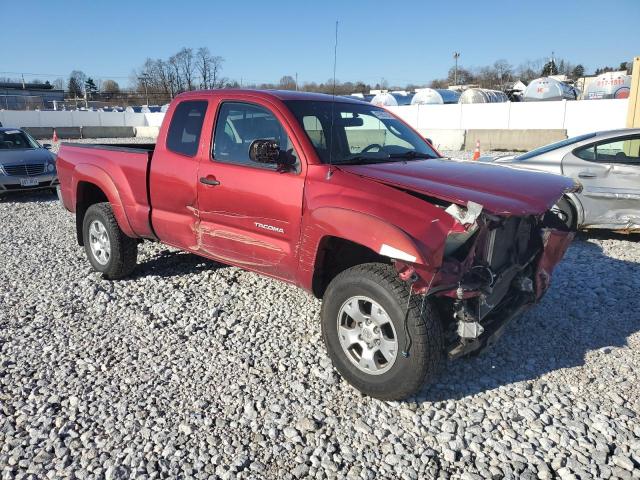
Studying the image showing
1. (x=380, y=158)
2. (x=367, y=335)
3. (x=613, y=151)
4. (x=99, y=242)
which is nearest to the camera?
(x=367, y=335)

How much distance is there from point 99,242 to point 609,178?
6434 millimetres

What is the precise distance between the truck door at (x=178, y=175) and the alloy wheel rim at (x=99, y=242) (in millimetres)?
935

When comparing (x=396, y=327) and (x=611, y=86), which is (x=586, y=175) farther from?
(x=611, y=86)

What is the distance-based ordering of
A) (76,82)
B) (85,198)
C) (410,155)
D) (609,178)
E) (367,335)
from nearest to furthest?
(367,335) → (410,155) → (85,198) → (609,178) → (76,82)

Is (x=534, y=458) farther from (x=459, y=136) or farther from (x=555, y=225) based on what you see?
(x=459, y=136)

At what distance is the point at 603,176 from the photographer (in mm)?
6875

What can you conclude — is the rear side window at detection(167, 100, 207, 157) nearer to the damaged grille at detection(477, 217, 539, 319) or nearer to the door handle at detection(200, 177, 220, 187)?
the door handle at detection(200, 177, 220, 187)

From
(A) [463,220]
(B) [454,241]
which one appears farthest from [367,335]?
(A) [463,220]

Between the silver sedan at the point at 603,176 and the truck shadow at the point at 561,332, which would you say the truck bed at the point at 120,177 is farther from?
the silver sedan at the point at 603,176

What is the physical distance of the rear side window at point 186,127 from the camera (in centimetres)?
462

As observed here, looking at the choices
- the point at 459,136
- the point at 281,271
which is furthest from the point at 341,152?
the point at 459,136

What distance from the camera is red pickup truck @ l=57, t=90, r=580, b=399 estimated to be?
121 inches

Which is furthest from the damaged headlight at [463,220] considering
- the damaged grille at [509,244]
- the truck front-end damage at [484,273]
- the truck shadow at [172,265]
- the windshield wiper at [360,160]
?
the truck shadow at [172,265]

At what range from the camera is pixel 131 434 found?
3.02 m
